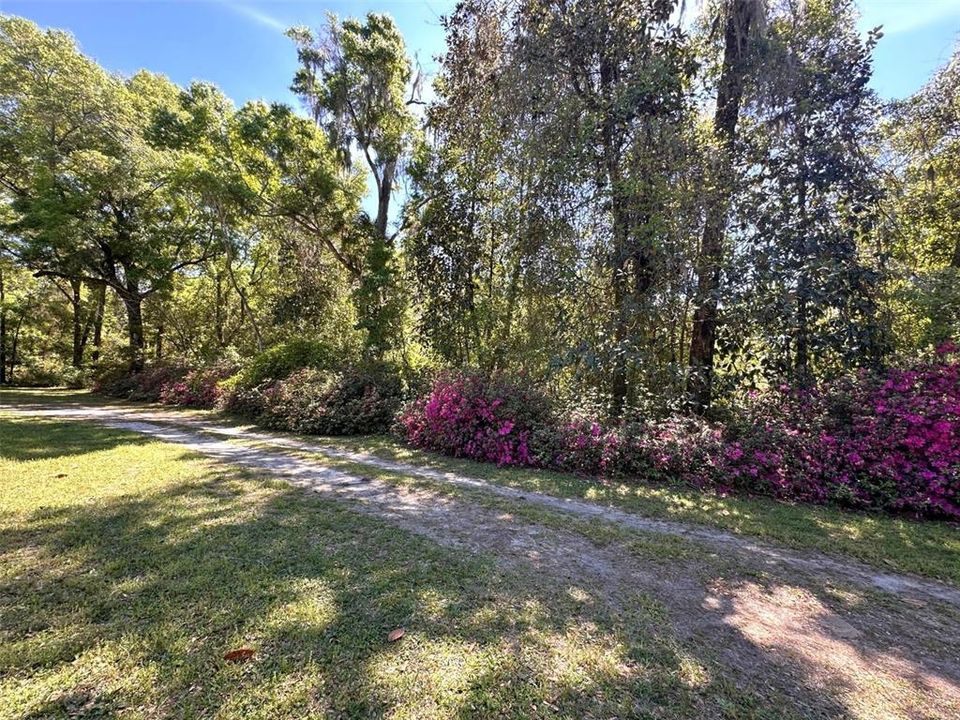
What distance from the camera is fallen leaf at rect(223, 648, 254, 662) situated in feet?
6.73

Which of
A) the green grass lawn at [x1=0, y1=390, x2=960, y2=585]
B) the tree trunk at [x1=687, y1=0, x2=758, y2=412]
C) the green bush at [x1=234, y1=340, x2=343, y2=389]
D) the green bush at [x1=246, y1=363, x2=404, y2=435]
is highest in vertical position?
the tree trunk at [x1=687, y1=0, x2=758, y2=412]

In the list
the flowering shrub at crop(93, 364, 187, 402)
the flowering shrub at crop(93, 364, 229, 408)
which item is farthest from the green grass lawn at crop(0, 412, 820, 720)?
the flowering shrub at crop(93, 364, 187, 402)

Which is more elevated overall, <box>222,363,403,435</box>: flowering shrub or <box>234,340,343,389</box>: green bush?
<box>234,340,343,389</box>: green bush

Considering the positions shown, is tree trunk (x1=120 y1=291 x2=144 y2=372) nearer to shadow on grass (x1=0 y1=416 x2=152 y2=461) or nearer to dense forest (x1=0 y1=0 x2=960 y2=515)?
dense forest (x1=0 y1=0 x2=960 y2=515)

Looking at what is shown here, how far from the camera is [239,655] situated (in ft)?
6.82

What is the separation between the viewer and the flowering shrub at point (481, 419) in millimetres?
6605

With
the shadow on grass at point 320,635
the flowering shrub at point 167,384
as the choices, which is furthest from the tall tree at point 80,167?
the shadow on grass at point 320,635

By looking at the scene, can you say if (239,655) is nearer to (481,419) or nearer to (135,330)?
(481,419)

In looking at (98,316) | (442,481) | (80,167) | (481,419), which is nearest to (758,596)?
(442,481)

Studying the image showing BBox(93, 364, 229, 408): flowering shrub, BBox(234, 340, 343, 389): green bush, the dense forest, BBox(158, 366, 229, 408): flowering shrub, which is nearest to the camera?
the dense forest

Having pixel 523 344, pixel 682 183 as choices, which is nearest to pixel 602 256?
pixel 682 183

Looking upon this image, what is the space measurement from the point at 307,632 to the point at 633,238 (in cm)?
667

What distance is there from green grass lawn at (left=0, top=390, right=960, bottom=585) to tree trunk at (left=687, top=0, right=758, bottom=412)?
6.68ft

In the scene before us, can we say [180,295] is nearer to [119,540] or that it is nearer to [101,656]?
[119,540]
